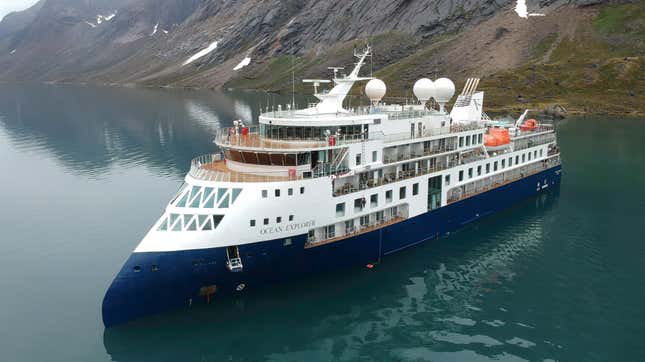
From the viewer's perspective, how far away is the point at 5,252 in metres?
37.4

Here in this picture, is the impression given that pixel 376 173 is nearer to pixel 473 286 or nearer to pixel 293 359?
pixel 473 286

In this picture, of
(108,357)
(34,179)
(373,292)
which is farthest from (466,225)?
(34,179)

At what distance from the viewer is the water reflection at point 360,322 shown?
79.0 ft

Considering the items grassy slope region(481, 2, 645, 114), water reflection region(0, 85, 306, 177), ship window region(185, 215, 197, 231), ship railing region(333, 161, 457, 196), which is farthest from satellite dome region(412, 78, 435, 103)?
grassy slope region(481, 2, 645, 114)

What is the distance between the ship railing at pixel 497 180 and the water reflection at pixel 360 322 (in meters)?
7.10

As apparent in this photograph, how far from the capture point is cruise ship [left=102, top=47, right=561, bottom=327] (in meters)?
A: 25.2

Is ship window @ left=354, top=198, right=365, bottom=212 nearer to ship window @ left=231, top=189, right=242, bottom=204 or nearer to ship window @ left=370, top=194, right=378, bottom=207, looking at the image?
ship window @ left=370, top=194, right=378, bottom=207

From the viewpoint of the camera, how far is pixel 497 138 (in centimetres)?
4456

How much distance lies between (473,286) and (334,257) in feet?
29.5

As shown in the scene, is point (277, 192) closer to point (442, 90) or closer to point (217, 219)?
point (217, 219)

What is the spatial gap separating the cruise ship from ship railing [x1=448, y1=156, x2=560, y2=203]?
0.22 meters

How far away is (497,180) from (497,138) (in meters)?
3.78

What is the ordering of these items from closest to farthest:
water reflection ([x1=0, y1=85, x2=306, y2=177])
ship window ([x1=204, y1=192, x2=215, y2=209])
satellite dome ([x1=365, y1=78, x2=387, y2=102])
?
ship window ([x1=204, y1=192, x2=215, y2=209]) → satellite dome ([x1=365, y1=78, x2=387, y2=102]) → water reflection ([x1=0, y1=85, x2=306, y2=177])

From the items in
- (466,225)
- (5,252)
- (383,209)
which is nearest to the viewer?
(383,209)
